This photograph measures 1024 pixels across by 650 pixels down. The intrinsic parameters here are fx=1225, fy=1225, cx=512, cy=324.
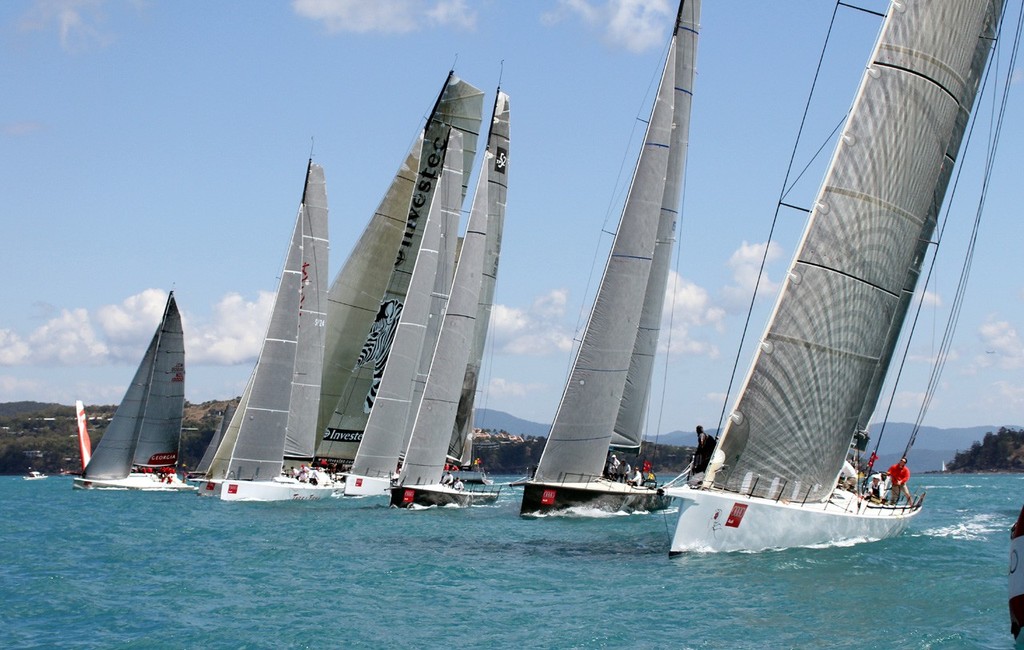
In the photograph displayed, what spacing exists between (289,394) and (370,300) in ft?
23.7

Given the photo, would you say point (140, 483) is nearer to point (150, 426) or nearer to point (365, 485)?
point (150, 426)

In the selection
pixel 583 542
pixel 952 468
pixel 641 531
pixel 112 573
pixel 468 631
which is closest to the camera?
pixel 468 631

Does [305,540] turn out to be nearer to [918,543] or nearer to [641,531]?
[641,531]

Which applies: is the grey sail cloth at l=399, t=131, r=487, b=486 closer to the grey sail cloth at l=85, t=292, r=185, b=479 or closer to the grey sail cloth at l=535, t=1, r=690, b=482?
the grey sail cloth at l=535, t=1, r=690, b=482

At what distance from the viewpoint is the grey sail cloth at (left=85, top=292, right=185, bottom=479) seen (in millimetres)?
45750

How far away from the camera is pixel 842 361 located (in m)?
20.2

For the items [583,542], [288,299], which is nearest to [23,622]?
[583,542]

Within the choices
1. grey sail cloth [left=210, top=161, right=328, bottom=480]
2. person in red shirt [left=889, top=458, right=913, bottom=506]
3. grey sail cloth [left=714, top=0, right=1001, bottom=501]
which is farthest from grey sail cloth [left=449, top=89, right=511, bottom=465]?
grey sail cloth [left=714, top=0, right=1001, bottom=501]

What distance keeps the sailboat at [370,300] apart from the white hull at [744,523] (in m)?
22.5

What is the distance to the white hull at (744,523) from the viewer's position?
739 inches

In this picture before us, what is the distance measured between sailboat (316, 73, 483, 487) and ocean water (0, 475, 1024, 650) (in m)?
14.2

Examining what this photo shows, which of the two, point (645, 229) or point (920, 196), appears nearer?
point (920, 196)

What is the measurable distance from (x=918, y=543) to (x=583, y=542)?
6.61 m

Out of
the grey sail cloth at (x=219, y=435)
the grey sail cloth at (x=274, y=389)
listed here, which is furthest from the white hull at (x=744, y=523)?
the grey sail cloth at (x=219, y=435)
